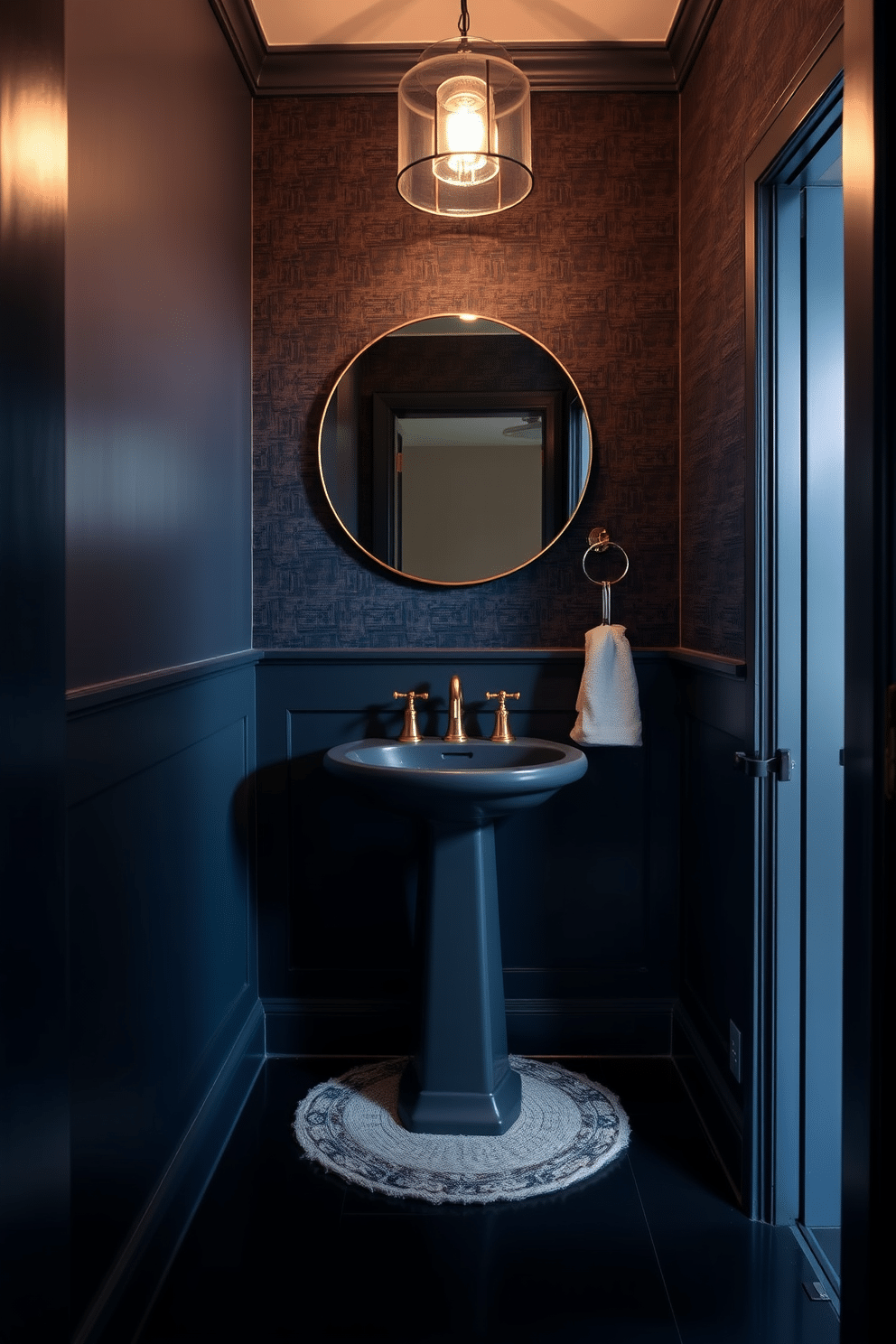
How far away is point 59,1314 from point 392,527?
1926mm

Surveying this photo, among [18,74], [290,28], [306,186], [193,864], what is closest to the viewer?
[18,74]

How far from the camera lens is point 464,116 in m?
1.97

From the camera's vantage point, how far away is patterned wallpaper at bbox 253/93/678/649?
251 centimetres

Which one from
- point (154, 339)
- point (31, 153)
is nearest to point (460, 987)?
point (154, 339)

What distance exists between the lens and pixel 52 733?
830 millimetres

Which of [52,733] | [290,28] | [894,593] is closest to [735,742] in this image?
[894,593]

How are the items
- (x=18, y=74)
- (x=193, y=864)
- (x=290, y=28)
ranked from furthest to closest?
1. (x=290, y=28)
2. (x=193, y=864)
3. (x=18, y=74)

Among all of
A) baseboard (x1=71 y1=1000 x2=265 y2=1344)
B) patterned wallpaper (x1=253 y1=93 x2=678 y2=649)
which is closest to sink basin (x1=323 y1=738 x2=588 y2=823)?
patterned wallpaper (x1=253 y1=93 x2=678 y2=649)

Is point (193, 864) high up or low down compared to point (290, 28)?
down

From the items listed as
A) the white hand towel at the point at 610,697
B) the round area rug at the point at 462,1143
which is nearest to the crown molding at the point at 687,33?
the white hand towel at the point at 610,697

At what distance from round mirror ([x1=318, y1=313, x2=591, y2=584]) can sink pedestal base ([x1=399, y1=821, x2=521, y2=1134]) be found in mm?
756

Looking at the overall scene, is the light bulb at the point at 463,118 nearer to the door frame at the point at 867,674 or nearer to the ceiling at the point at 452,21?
the ceiling at the point at 452,21

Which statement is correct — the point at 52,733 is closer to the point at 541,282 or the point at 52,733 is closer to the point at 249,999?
the point at 249,999

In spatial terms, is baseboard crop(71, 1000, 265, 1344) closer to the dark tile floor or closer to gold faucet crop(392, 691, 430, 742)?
the dark tile floor
